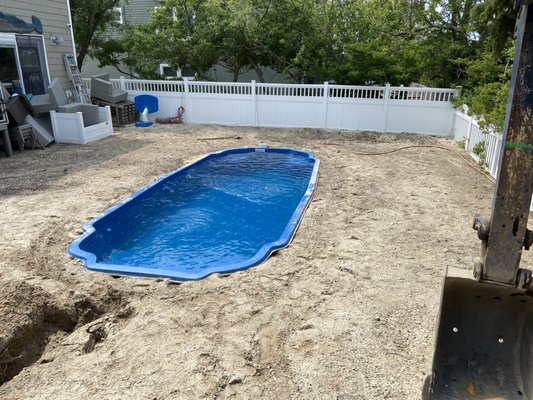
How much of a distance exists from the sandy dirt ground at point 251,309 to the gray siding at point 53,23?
5975mm

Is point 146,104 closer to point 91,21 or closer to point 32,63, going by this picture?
point 32,63

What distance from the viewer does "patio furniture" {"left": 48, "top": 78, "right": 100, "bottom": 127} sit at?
1097cm

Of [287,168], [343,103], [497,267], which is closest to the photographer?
[497,267]

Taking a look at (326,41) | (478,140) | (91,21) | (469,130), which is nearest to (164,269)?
(478,140)

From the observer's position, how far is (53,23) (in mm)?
11508

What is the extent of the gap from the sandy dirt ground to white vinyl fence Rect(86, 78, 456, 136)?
218 inches

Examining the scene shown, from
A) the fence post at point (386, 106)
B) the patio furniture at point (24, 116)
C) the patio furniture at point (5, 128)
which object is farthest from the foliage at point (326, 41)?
the patio furniture at point (5, 128)

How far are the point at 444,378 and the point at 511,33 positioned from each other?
609cm

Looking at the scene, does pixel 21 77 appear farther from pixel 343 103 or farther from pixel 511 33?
pixel 511 33

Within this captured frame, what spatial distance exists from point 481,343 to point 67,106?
11.3 meters

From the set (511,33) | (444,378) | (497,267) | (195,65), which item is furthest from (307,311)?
(195,65)

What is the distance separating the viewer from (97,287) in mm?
4109

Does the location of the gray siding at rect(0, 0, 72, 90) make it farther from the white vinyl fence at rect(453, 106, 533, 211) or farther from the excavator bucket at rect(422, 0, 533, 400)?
the excavator bucket at rect(422, 0, 533, 400)

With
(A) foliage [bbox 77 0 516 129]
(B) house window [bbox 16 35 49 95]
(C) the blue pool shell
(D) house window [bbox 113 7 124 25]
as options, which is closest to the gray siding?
(B) house window [bbox 16 35 49 95]
